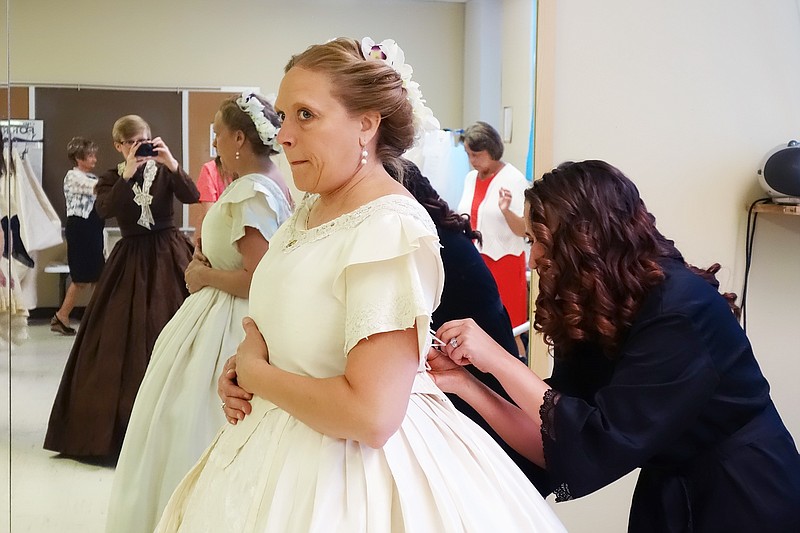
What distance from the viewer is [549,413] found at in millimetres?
1358

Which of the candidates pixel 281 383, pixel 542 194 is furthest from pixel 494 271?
pixel 281 383

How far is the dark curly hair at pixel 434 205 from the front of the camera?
1829 mm

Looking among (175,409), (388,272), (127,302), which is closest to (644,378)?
(388,272)

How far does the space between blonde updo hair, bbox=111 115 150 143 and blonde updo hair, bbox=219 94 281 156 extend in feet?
0.57

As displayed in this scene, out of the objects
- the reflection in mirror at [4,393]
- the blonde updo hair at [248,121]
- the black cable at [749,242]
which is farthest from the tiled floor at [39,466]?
the black cable at [749,242]

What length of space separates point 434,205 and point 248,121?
1.45 ft

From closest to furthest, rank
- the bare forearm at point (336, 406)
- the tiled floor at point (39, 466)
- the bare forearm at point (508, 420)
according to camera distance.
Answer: the bare forearm at point (336, 406)
the bare forearm at point (508, 420)
the tiled floor at point (39, 466)

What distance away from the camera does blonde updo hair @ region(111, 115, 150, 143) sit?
1817mm

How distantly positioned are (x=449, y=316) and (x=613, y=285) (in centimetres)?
54

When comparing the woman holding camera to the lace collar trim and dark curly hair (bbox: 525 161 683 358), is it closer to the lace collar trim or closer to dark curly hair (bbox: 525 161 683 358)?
the lace collar trim

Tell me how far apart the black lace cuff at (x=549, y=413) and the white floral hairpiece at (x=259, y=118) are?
0.80m

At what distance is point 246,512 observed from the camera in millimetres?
1190

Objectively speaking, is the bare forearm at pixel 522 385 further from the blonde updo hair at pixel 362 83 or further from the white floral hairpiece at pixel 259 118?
the white floral hairpiece at pixel 259 118

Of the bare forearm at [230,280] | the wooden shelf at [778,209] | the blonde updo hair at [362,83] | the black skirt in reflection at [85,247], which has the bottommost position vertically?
the bare forearm at [230,280]
